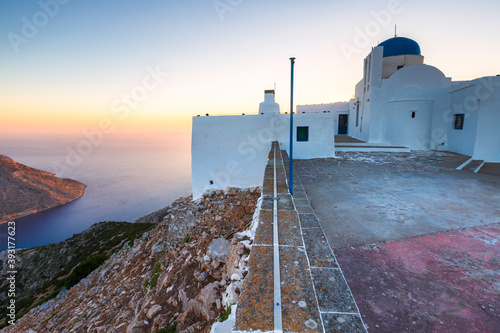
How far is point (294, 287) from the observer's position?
1.85 meters

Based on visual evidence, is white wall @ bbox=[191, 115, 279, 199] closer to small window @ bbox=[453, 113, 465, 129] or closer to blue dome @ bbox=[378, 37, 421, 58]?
small window @ bbox=[453, 113, 465, 129]

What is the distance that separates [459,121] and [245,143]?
40.7 feet

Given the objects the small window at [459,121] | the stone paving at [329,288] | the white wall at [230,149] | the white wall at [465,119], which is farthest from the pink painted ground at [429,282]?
the small window at [459,121]

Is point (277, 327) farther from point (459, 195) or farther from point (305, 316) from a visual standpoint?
point (459, 195)

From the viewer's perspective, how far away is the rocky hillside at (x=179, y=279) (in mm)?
4105

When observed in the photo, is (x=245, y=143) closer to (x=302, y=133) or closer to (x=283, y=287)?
(x=302, y=133)

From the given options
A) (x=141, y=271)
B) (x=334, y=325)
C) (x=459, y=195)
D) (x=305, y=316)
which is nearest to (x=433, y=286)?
(x=334, y=325)

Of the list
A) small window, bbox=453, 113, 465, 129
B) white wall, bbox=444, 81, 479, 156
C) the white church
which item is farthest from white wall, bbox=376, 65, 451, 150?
small window, bbox=453, 113, 465, 129

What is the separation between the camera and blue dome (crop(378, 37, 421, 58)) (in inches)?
672

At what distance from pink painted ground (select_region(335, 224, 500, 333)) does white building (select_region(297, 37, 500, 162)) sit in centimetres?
1071

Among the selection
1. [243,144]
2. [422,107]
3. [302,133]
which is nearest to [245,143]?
[243,144]

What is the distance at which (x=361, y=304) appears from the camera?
7.00 feet

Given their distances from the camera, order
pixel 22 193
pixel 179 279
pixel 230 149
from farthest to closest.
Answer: pixel 22 193, pixel 230 149, pixel 179 279

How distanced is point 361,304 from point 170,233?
1150 cm
